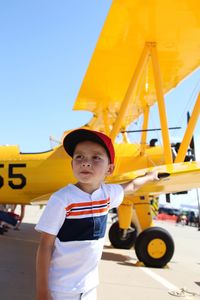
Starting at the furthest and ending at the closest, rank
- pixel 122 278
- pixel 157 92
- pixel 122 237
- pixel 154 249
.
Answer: pixel 122 237 → pixel 154 249 → pixel 157 92 → pixel 122 278

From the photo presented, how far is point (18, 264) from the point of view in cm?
459

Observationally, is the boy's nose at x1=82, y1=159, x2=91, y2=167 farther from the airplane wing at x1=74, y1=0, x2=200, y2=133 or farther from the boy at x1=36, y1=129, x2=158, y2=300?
the airplane wing at x1=74, y1=0, x2=200, y2=133

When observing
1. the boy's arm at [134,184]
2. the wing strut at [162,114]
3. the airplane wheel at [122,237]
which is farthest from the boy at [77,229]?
the airplane wheel at [122,237]

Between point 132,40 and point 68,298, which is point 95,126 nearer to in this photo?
point 132,40

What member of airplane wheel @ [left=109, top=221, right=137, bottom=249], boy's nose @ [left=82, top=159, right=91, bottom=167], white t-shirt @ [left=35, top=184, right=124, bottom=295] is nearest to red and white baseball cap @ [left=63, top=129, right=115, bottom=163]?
boy's nose @ [left=82, top=159, right=91, bottom=167]

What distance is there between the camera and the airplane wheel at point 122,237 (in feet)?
25.6

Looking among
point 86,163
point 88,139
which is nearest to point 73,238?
point 86,163

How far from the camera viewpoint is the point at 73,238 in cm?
160

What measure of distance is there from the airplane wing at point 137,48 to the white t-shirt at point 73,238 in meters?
3.83

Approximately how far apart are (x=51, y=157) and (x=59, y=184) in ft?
1.73

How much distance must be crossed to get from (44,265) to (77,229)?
0.22 metres

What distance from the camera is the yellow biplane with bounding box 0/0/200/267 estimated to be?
4.99 m

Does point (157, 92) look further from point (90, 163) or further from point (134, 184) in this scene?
point (90, 163)

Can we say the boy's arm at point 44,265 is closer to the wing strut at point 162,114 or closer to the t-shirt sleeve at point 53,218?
the t-shirt sleeve at point 53,218
